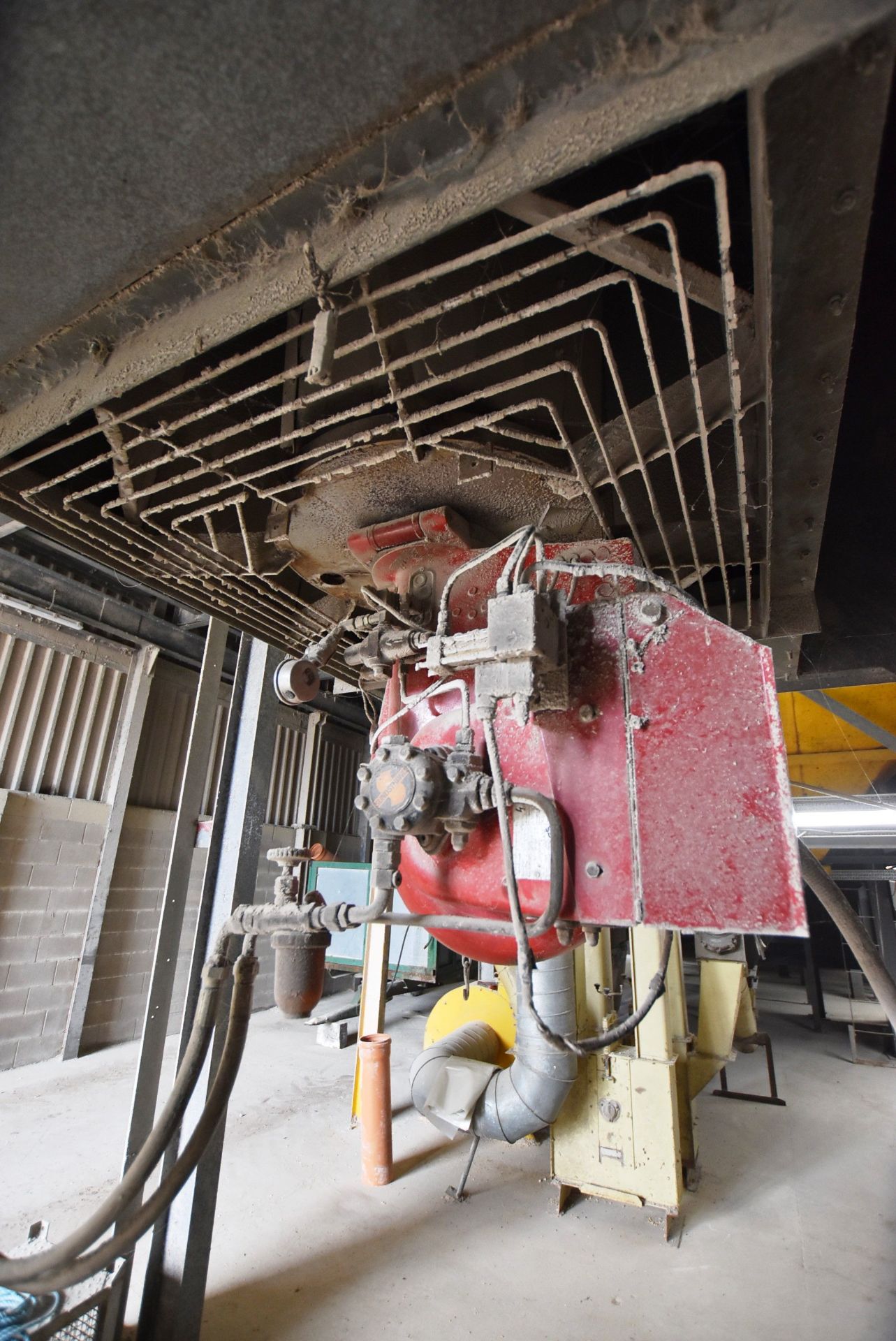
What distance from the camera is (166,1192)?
956 mm

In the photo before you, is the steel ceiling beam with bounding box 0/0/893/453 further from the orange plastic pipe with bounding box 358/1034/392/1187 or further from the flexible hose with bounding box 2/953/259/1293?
the orange plastic pipe with bounding box 358/1034/392/1187

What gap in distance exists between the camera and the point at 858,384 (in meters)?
1.65

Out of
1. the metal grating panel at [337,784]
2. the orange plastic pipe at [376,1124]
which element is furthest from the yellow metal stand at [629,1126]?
the metal grating panel at [337,784]

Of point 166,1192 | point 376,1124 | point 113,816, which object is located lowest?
point 376,1124

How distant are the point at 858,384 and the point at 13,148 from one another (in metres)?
1.85

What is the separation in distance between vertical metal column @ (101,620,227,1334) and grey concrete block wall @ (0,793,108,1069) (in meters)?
2.70

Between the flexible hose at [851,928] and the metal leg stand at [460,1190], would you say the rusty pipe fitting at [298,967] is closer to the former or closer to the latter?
the flexible hose at [851,928]

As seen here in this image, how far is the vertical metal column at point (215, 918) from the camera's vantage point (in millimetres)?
1528

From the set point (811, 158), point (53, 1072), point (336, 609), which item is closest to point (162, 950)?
point (336, 609)

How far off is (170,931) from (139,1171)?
88 cm

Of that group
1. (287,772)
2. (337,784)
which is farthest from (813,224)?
(337,784)

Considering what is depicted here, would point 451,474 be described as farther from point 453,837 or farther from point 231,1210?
point 231,1210

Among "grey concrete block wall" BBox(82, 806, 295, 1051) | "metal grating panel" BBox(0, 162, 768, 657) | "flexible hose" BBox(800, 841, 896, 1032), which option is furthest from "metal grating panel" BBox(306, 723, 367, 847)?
"flexible hose" BBox(800, 841, 896, 1032)

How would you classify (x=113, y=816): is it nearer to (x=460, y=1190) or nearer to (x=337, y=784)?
(x=337, y=784)
